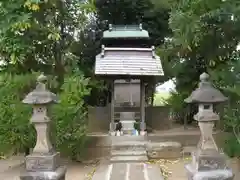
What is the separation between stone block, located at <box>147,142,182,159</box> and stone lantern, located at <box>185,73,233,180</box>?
4.37 m

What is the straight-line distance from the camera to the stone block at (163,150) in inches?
414

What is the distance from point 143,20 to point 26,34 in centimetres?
700

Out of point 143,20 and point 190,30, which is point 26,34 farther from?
point 143,20

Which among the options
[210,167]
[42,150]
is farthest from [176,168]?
[42,150]

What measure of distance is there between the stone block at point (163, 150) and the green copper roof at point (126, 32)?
4491 mm

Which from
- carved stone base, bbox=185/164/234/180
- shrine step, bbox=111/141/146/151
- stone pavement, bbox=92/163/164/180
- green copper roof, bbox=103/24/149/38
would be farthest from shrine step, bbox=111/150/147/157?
green copper roof, bbox=103/24/149/38

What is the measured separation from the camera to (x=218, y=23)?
8.44 meters

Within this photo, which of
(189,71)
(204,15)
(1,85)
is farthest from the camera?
(189,71)

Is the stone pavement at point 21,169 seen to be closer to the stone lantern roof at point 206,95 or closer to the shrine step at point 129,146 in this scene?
the shrine step at point 129,146

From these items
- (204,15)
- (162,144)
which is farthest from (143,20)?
(204,15)

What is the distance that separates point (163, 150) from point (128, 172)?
2.31 meters

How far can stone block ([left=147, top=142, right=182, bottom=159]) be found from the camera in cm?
1051

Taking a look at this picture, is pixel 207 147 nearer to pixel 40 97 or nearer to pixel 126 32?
pixel 40 97

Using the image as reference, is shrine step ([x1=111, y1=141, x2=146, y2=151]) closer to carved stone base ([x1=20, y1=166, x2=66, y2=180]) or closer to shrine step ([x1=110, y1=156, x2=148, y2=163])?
shrine step ([x1=110, y1=156, x2=148, y2=163])
